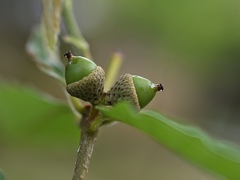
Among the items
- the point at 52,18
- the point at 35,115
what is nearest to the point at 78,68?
the point at 52,18

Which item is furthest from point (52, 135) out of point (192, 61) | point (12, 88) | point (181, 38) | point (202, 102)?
point (202, 102)

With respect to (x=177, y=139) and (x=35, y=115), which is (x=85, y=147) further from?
(x=35, y=115)

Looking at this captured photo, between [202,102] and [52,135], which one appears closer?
[52,135]

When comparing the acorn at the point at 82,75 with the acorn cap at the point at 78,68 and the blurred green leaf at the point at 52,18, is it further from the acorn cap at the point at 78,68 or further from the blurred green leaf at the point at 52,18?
the blurred green leaf at the point at 52,18

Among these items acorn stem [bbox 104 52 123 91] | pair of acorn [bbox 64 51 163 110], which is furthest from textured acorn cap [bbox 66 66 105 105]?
acorn stem [bbox 104 52 123 91]

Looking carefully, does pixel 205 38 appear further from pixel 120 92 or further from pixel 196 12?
pixel 120 92

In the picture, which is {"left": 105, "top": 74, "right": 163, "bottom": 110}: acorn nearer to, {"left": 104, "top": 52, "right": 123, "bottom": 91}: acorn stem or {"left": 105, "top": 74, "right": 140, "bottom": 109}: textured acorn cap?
{"left": 105, "top": 74, "right": 140, "bottom": 109}: textured acorn cap

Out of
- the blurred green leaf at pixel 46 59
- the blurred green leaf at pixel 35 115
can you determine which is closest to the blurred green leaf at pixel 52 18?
the blurred green leaf at pixel 46 59
